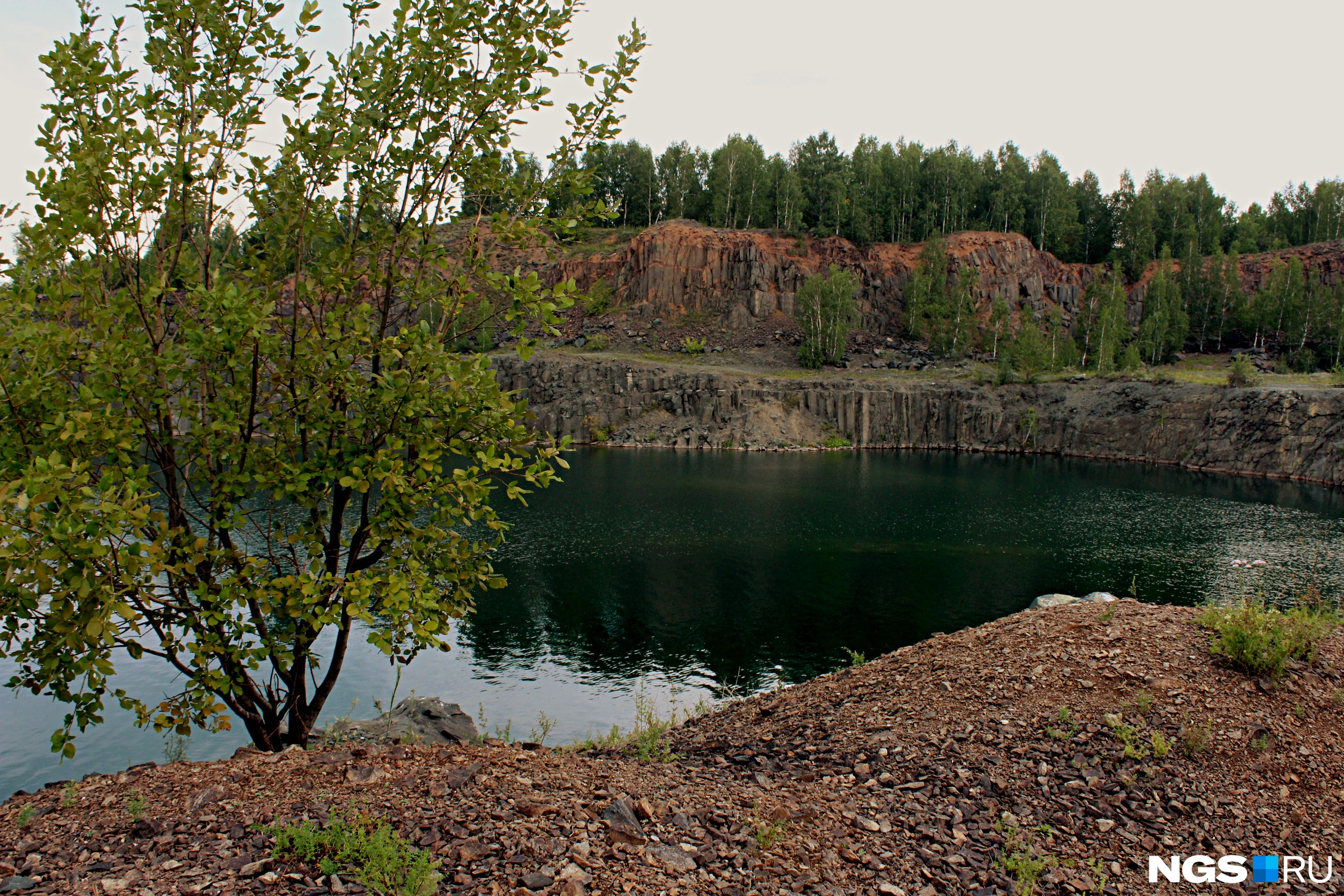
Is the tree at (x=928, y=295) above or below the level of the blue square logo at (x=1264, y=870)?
above

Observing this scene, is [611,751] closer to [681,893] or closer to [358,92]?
[681,893]

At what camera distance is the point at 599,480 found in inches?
2363

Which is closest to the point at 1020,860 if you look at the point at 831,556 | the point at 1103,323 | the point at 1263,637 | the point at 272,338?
the point at 1263,637

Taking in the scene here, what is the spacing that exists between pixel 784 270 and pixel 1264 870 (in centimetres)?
11817

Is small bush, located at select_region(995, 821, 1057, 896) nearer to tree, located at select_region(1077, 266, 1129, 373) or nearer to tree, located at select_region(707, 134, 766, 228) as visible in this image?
tree, located at select_region(1077, 266, 1129, 373)

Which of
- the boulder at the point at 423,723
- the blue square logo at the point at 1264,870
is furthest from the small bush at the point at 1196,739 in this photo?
the boulder at the point at 423,723

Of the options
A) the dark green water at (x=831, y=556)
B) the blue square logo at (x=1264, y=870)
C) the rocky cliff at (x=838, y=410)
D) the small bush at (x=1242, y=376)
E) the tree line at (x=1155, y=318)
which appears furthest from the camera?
the tree line at (x=1155, y=318)

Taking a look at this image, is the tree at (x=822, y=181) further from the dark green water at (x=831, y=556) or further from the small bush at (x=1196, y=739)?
the small bush at (x=1196, y=739)

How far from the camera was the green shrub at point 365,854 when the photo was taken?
5770 mm

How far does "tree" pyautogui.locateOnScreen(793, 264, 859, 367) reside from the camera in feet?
346

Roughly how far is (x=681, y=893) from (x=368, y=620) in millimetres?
3590

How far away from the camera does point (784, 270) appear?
396ft

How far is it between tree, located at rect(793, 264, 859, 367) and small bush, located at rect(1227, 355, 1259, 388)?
4273 cm

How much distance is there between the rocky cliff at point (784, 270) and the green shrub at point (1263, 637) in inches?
4223
